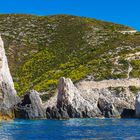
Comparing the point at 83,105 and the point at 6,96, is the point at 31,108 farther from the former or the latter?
the point at 83,105

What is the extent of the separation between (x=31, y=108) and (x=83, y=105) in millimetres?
13834

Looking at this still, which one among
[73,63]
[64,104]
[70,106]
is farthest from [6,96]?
[73,63]

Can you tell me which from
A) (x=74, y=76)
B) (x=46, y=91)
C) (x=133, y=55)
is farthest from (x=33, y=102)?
(x=133, y=55)

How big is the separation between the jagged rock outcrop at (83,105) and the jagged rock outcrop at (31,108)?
8.44ft

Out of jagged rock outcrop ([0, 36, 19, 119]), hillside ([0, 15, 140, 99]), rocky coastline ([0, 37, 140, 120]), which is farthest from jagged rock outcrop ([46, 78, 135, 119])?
hillside ([0, 15, 140, 99])

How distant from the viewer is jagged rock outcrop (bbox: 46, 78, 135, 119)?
106m

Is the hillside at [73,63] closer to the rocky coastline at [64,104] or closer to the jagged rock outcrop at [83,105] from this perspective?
the rocky coastline at [64,104]

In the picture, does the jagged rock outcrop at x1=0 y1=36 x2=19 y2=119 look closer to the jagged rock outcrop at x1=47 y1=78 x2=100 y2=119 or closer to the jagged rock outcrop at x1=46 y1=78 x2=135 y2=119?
the jagged rock outcrop at x1=47 y1=78 x2=100 y2=119

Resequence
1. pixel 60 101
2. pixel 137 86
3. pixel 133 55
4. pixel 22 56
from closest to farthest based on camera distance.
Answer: pixel 60 101 → pixel 137 86 → pixel 133 55 → pixel 22 56

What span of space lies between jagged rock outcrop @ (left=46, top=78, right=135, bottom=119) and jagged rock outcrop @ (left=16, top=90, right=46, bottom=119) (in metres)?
2.57

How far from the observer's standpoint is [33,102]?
337 feet

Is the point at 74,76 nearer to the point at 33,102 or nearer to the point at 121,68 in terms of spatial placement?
the point at 121,68

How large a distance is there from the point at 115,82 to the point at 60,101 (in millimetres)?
37478

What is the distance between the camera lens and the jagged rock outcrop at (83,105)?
106 m
